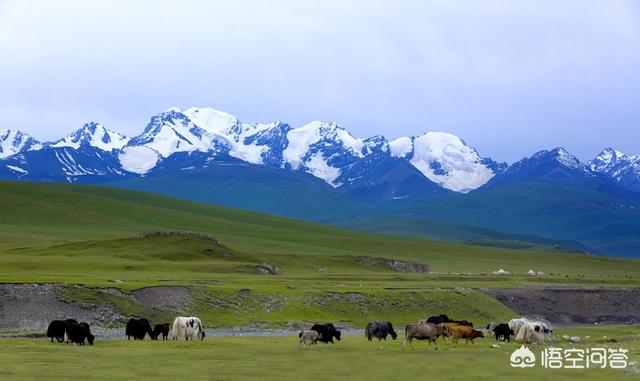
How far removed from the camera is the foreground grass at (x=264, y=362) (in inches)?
1420

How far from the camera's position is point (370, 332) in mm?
53562

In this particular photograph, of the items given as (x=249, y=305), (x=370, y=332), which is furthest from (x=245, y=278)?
(x=370, y=332)

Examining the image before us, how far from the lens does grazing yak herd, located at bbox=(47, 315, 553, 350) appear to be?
4675cm

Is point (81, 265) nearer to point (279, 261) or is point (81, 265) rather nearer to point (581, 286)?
point (279, 261)

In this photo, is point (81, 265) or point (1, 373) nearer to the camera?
point (1, 373)

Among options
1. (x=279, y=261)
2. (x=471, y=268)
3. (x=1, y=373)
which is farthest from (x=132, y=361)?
(x=471, y=268)

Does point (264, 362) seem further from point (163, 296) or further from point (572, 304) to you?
point (572, 304)

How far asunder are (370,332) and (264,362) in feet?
47.4

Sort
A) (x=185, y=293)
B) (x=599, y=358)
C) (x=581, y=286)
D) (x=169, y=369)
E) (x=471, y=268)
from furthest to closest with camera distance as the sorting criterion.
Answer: (x=471, y=268) → (x=581, y=286) → (x=185, y=293) → (x=599, y=358) → (x=169, y=369)

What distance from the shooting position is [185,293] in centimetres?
7462

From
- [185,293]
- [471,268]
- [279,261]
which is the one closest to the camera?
[185,293]

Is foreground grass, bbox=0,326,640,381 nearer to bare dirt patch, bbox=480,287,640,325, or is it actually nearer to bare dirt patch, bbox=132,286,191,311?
bare dirt patch, bbox=132,286,191,311

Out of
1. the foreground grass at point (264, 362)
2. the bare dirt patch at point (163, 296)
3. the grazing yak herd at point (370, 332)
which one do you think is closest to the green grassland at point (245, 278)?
the bare dirt patch at point (163, 296)

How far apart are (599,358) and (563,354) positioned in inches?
103
